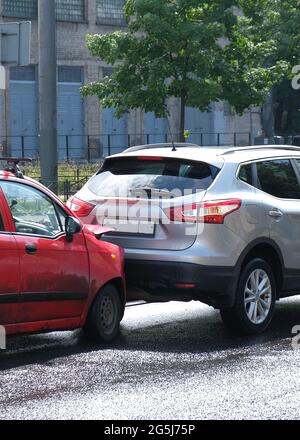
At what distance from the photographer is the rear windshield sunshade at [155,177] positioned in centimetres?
1040

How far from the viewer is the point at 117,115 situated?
24609 mm

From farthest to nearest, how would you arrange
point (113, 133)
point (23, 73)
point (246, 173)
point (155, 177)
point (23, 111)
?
point (113, 133)
point (23, 73)
point (23, 111)
point (246, 173)
point (155, 177)

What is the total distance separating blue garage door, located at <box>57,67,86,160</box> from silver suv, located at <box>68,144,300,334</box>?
101 feet

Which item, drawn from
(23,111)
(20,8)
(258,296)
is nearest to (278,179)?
(258,296)

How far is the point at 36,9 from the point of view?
132 feet

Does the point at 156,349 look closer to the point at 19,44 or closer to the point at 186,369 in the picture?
A: the point at 186,369

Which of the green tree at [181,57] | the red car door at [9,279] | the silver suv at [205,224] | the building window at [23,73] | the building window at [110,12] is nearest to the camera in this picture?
the red car door at [9,279]

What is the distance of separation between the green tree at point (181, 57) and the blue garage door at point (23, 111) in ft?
48.9

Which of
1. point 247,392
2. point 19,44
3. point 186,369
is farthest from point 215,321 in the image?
point 19,44

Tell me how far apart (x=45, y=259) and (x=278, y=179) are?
299cm

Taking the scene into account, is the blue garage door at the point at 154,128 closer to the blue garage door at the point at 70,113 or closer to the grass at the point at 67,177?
the blue garage door at the point at 70,113

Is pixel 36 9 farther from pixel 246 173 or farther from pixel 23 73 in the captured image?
pixel 246 173

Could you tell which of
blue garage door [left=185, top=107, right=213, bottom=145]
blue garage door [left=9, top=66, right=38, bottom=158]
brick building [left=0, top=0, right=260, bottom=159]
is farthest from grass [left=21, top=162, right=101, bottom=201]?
blue garage door [left=185, top=107, right=213, bottom=145]

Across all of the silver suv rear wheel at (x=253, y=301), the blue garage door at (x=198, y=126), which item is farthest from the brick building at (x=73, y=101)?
the silver suv rear wheel at (x=253, y=301)
